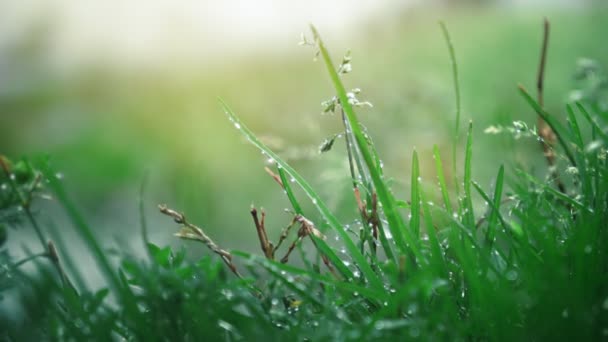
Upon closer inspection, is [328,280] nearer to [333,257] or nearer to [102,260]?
[333,257]

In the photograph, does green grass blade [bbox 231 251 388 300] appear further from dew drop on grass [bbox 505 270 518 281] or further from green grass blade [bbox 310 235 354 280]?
dew drop on grass [bbox 505 270 518 281]

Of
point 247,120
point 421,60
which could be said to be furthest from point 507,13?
point 247,120

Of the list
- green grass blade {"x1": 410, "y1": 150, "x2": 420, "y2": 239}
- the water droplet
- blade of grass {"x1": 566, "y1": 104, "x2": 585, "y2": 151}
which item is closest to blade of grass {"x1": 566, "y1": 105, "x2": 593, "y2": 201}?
blade of grass {"x1": 566, "y1": 104, "x2": 585, "y2": 151}

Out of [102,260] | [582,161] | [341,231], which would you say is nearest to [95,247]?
[102,260]

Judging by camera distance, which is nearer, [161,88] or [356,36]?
[356,36]

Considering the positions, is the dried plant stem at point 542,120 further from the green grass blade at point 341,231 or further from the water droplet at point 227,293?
the water droplet at point 227,293

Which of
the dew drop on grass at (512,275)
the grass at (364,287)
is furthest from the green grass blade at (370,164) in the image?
the dew drop on grass at (512,275)

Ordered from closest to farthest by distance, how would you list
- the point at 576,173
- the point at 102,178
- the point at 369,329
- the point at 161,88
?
the point at 369,329, the point at 576,173, the point at 102,178, the point at 161,88

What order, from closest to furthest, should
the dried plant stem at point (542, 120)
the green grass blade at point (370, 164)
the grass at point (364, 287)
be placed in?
the grass at point (364, 287), the green grass blade at point (370, 164), the dried plant stem at point (542, 120)

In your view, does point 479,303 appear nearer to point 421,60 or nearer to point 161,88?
point 421,60
